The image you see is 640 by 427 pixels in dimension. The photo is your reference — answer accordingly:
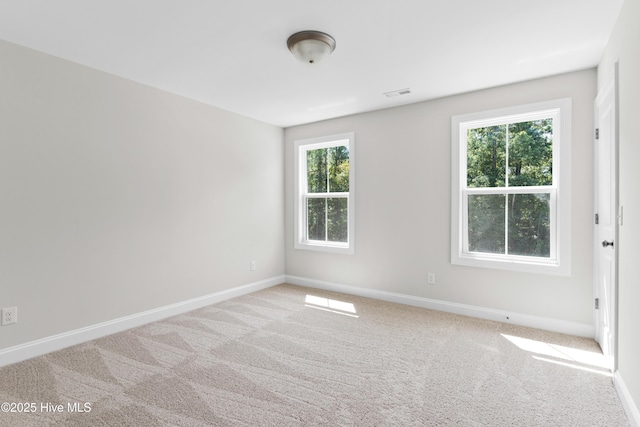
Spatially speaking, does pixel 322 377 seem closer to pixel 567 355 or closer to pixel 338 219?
pixel 567 355

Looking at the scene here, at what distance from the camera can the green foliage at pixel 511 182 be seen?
3.25 m

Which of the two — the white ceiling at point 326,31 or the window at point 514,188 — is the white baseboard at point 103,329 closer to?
the white ceiling at point 326,31

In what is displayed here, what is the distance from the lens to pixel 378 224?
4.23 m

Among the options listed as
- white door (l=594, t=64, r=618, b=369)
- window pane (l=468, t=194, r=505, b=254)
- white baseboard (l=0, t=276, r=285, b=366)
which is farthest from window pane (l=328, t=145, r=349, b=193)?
white door (l=594, t=64, r=618, b=369)

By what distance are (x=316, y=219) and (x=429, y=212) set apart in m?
1.76

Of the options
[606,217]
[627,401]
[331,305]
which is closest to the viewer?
[627,401]

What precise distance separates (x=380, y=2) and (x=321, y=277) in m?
3.59

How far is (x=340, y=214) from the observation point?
471 centimetres

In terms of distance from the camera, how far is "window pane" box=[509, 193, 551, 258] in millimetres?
3246

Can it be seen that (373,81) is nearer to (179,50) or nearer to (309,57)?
(309,57)

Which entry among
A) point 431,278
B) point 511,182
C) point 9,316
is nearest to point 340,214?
point 431,278

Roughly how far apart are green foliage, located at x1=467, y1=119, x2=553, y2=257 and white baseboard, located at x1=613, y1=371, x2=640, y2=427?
1.34m

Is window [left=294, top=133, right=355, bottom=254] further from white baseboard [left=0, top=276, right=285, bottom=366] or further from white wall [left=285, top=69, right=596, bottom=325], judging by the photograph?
white baseboard [left=0, top=276, right=285, bottom=366]

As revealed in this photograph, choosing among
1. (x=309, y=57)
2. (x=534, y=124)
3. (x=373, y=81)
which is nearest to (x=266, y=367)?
(x=309, y=57)
